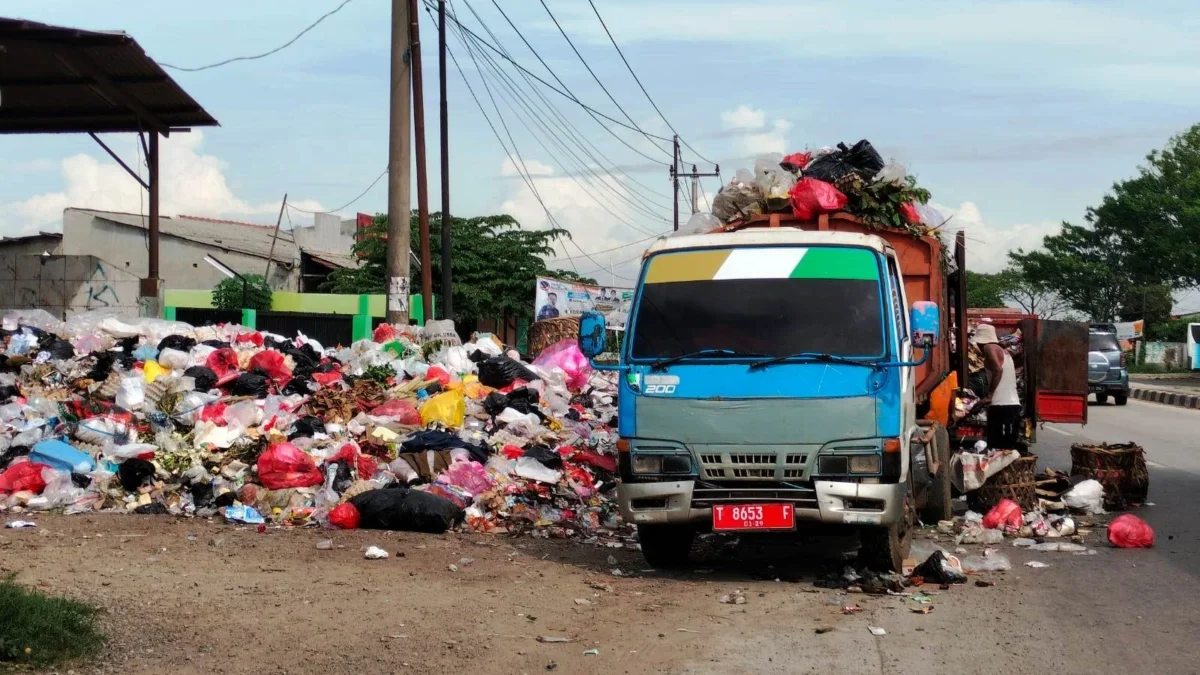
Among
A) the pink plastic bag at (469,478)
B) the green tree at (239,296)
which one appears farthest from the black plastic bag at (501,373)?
the green tree at (239,296)

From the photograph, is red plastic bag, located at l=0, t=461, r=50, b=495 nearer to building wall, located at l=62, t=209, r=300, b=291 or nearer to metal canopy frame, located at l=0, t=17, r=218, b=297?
metal canopy frame, located at l=0, t=17, r=218, b=297

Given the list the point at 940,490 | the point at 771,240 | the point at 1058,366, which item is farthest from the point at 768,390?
the point at 1058,366

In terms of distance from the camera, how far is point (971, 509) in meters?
10.9

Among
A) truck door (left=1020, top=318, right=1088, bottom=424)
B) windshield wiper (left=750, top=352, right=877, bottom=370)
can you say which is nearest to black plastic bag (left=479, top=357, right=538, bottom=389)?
Result: truck door (left=1020, top=318, right=1088, bottom=424)

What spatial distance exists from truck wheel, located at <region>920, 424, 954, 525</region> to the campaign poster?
22784 millimetres

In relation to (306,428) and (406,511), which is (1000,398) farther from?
(306,428)

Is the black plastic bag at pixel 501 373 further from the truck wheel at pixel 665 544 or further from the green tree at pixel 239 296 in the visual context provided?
the green tree at pixel 239 296

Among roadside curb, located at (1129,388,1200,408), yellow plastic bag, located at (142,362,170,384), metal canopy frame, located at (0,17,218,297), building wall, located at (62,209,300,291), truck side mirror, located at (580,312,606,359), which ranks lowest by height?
roadside curb, located at (1129,388,1200,408)

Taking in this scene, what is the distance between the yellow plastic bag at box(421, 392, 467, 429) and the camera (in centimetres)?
1223

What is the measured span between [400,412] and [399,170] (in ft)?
16.5

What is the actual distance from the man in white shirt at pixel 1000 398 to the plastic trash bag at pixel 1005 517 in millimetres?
2157

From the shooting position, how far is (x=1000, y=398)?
1215 centimetres

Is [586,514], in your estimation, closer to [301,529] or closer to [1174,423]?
[301,529]

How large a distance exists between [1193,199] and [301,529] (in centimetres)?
4743
